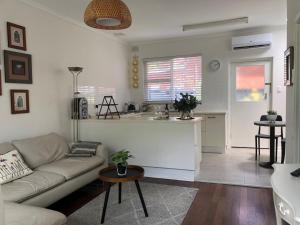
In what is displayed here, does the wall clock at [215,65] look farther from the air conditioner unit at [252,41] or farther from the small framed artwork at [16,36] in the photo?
the small framed artwork at [16,36]

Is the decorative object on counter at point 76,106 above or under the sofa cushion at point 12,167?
above

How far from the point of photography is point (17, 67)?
332cm

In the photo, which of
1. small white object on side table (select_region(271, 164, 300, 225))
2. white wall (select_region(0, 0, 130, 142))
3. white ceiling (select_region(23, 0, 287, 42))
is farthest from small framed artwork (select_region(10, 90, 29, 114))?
small white object on side table (select_region(271, 164, 300, 225))

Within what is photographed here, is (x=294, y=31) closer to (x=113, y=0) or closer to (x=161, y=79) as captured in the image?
(x=113, y=0)

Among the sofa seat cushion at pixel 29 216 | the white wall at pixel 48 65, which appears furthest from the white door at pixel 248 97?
the sofa seat cushion at pixel 29 216

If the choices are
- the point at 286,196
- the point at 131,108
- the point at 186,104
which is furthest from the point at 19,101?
the point at 286,196

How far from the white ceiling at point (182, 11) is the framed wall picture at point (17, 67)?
84 cm

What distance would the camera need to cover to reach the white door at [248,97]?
18.3ft

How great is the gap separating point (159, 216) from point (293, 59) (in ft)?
7.59

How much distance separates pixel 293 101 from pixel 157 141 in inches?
76.8

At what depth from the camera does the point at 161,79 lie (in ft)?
21.0

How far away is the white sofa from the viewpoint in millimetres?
2306

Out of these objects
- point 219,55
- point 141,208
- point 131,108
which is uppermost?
point 219,55

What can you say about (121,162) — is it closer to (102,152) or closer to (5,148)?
(102,152)
